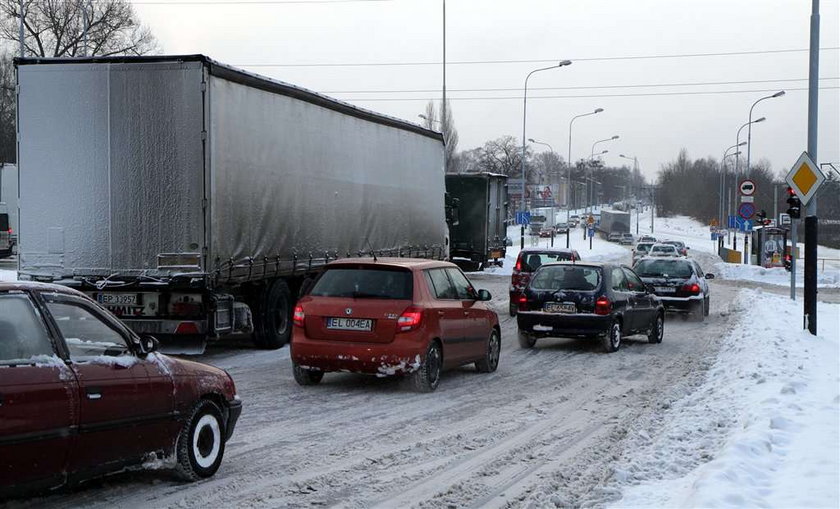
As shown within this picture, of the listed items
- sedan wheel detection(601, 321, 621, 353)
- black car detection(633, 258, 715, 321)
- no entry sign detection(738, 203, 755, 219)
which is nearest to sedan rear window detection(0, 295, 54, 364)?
sedan wheel detection(601, 321, 621, 353)

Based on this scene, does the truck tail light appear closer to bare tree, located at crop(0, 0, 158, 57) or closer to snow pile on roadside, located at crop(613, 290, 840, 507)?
snow pile on roadside, located at crop(613, 290, 840, 507)

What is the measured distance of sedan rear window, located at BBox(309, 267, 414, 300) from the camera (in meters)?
10.8

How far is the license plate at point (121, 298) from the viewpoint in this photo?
13055 millimetres

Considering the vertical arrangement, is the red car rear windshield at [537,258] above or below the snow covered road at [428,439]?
above

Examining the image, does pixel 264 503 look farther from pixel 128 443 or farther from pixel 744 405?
pixel 744 405

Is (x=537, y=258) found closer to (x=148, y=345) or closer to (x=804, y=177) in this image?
(x=804, y=177)

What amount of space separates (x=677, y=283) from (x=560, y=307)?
7594 mm

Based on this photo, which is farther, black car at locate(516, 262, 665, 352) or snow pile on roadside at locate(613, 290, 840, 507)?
black car at locate(516, 262, 665, 352)

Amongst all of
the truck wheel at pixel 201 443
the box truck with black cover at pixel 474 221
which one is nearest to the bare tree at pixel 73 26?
the box truck with black cover at pixel 474 221

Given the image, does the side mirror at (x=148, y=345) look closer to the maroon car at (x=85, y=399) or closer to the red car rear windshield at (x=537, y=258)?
the maroon car at (x=85, y=399)

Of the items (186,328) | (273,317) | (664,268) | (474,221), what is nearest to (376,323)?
(186,328)

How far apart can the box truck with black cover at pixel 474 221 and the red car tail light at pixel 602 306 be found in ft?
49.1

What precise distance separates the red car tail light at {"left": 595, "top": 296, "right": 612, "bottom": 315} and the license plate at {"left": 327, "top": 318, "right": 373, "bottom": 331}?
5.80m

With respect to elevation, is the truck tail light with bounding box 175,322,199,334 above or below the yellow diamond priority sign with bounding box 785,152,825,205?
below
